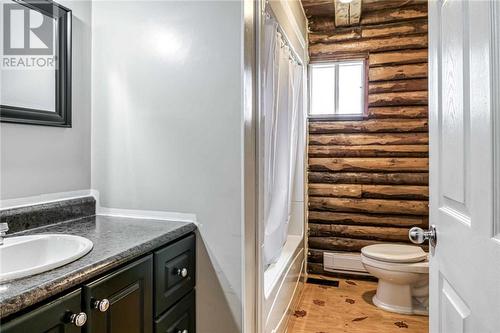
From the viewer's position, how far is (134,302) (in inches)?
43.9

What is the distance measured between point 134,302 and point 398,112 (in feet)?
9.63

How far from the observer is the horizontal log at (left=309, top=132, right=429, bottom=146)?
3154 millimetres

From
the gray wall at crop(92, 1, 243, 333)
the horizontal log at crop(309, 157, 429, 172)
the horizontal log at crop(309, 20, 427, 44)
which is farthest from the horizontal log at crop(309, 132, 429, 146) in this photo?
the gray wall at crop(92, 1, 243, 333)

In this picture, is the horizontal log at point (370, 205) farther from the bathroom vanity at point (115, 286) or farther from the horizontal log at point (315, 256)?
the bathroom vanity at point (115, 286)

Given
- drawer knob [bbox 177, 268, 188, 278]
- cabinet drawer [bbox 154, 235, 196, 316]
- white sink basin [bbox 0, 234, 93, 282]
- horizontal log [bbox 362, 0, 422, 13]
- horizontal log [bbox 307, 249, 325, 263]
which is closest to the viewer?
white sink basin [bbox 0, 234, 93, 282]

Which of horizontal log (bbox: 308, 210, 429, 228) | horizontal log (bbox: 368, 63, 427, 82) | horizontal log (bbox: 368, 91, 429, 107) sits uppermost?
horizontal log (bbox: 368, 63, 427, 82)

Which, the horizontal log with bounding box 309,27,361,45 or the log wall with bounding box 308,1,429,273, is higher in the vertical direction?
the horizontal log with bounding box 309,27,361,45

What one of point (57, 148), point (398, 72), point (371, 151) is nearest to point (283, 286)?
point (57, 148)

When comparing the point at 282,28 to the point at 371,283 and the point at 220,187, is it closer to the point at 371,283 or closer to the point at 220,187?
the point at 220,187

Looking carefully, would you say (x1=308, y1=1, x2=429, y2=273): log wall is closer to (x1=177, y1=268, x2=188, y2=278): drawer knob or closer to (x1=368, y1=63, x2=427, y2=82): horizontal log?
(x1=368, y1=63, x2=427, y2=82): horizontal log

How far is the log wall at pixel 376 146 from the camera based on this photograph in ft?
10.3

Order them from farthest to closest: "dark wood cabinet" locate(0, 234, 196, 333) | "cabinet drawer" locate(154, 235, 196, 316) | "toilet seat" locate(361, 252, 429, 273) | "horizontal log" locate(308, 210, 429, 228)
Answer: "horizontal log" locate(308, 210, 429, 228)
"toilet seat" locate(361, 252, 429, 273)
"cabinet drawer" locate(154, 235, 196, 316)
"dark wood cabinet" locate(0, 234, 196, 333)

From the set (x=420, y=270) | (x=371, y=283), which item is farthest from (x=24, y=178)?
(x=371, y=283)

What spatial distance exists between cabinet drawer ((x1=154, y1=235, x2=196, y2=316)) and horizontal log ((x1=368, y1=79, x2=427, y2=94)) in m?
2.54
